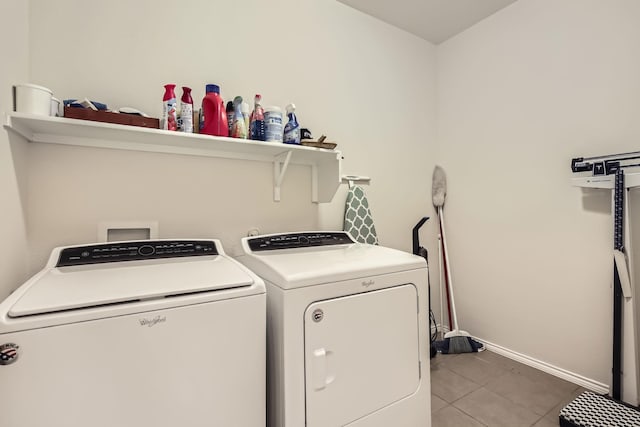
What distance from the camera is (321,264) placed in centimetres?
136

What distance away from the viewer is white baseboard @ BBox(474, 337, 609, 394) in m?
2.00

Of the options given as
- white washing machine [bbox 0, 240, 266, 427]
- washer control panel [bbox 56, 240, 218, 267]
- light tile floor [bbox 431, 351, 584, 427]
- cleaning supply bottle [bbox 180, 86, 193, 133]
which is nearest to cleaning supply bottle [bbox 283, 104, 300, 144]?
cleaning supply bottle [bbox 180, 86, 193, 133]

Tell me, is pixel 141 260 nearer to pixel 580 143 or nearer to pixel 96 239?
pixel 96 239

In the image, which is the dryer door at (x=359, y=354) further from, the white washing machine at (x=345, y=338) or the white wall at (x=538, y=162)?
the white wall at (x=538, y=162)

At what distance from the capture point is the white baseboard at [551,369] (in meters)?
2.00

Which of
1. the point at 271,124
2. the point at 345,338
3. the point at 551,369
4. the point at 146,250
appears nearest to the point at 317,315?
the point at 345,338

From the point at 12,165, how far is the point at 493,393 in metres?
2.81

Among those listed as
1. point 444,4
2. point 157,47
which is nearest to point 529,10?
point 444,4

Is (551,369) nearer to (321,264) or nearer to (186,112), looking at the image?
(321,264)

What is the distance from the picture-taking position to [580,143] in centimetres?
207

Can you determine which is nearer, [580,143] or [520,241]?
[580,143]

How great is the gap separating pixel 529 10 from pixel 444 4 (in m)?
0.61

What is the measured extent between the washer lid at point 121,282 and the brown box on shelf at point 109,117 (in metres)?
0.63

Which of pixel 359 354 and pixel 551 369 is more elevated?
pixel 359 354
